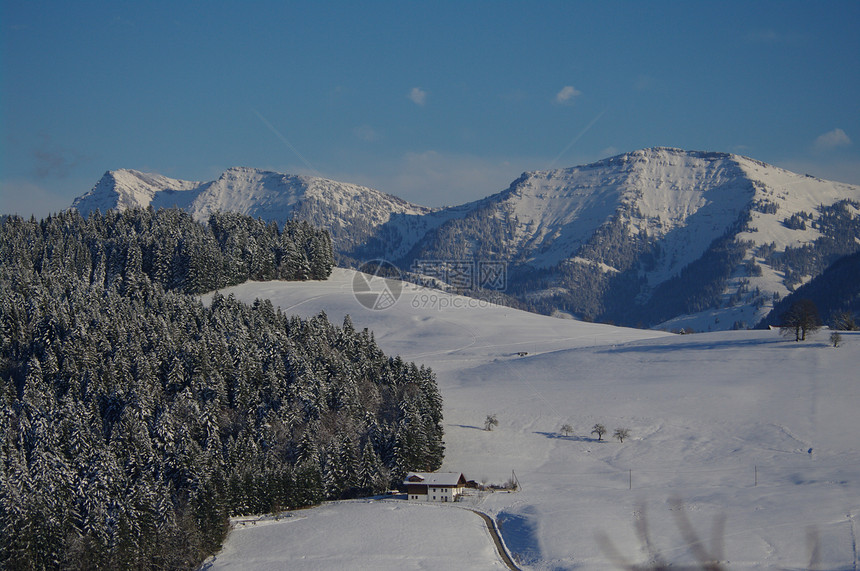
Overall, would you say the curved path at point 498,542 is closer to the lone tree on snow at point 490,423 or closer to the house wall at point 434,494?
the house wall at point 434,494

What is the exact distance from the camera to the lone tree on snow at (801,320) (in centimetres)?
9431

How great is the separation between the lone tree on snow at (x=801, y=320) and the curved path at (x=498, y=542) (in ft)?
191

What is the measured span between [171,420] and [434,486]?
2249 centimetres

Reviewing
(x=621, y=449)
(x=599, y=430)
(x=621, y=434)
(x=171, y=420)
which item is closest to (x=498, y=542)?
(x=621, y=449)

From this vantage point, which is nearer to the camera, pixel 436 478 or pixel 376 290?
pixel 436 478

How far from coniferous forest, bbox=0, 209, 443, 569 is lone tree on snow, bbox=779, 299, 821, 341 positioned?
48.0 m

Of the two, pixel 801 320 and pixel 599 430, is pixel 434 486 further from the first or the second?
pixel 801 320

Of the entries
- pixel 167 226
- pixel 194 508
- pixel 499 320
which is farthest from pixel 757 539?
pixel 167 226

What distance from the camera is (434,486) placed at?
59719 millimetres

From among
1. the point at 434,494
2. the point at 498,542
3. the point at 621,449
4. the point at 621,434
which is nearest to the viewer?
the point at 498,542

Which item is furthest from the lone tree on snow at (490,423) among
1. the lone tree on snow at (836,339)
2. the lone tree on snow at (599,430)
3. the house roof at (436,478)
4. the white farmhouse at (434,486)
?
the lone tree on snow at (836,339)

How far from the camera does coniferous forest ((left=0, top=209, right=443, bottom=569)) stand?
50688mm

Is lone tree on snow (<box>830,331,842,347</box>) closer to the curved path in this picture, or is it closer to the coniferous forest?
the coniferous forest

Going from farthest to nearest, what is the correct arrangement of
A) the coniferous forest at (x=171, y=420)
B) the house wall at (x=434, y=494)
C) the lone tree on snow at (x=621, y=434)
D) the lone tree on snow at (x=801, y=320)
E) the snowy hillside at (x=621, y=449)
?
1. the lone tree on snow at (x=801, y=320)
2. the lone tree on snow at (x=621, y=434)
3. the house wall at (x=434, y=494)
4. the coniferous forest at (x=171, y=420)
5. the snowy hillside at (x=621, y=449)
